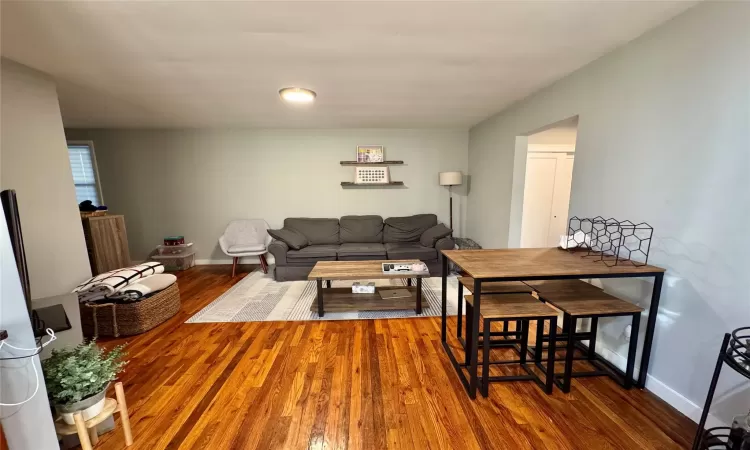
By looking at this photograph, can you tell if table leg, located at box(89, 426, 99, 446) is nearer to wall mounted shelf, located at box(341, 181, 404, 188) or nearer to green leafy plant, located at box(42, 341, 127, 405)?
green leafy plant, located at box(42, 341, 127, 405)

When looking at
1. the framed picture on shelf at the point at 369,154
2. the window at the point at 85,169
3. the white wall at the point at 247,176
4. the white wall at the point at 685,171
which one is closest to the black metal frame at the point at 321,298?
the white wall at the point at 685,171

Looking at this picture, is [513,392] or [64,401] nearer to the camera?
[64,401]

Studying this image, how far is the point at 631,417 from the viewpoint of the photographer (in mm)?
1517

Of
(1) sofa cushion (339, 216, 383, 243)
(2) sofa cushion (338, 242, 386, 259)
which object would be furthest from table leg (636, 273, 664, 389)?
(1) sofa cushion (339, 216, 383, 243)

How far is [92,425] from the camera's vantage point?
1239 mm

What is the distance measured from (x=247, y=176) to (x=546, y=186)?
15.7 ft

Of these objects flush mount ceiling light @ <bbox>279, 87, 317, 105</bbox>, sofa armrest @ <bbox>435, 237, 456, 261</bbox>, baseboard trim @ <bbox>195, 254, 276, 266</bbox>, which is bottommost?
baseboard trim @ <bbox>195, 254, 276, 266</bbox>

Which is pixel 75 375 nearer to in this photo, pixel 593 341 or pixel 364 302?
pixel 364 302

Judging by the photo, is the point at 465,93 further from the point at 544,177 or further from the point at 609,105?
the point at 544,177

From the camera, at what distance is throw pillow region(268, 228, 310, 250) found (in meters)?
3.84

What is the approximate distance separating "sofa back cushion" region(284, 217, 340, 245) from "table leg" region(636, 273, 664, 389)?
3.60 m

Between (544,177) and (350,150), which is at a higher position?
(350,150)

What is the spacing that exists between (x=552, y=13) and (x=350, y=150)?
3.42 metres

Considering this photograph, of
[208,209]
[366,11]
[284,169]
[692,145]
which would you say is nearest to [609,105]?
[692,145]
